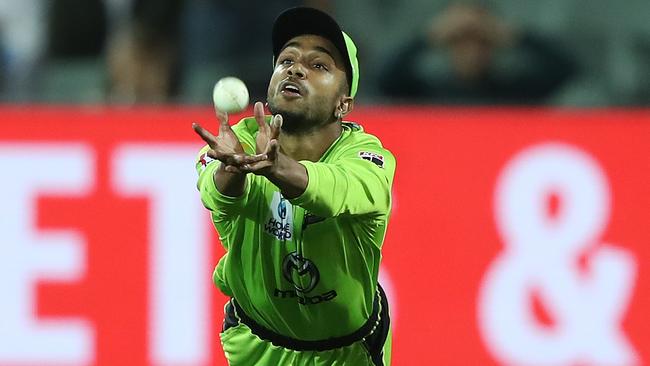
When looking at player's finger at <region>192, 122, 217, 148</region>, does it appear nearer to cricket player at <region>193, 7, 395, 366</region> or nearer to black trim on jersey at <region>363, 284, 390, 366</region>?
cricket player at <region>193, 7, 395, 366</region>

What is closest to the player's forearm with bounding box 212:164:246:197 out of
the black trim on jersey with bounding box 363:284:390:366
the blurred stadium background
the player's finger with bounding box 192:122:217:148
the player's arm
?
the player's arm

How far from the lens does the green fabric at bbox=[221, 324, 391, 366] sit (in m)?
4.37

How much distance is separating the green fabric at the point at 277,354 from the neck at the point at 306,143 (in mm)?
628

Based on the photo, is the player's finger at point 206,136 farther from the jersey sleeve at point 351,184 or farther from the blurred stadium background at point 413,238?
the blurred stadium background at point 413,238

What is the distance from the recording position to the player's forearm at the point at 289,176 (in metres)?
3.68

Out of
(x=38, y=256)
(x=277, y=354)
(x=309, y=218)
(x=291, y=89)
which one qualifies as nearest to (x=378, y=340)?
(x=277, y=354)

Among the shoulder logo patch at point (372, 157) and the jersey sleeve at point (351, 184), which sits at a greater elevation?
the shoulder logo patch at point (372, 157)

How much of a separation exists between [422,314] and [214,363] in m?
0.97

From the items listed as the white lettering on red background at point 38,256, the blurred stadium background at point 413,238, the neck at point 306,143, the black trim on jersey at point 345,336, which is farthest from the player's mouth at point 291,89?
the white lettering on red background at point 38,256

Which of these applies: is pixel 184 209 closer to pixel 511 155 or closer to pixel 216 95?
pixel 511 155

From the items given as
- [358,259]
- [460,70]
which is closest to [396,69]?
[460,70]

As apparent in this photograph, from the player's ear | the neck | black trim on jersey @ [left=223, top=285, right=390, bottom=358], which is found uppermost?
the player's ear

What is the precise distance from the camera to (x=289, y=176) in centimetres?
369

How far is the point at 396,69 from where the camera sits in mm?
7250
